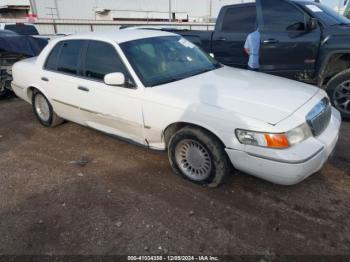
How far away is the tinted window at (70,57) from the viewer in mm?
4219

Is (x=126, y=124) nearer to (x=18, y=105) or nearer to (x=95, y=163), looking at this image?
(x=95, y=163)

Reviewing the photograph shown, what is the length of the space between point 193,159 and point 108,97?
134cm

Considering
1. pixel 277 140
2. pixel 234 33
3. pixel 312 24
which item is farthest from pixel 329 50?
pixel 277 140

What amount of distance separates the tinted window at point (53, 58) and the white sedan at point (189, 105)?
0.05 ft

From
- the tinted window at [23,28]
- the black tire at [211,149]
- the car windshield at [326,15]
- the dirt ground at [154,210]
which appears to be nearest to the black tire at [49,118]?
the dirt ground at [154,210]

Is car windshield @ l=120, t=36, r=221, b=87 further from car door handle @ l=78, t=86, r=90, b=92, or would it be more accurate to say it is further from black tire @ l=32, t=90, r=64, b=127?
black tire @ l=32, t=90, r=64, b=127

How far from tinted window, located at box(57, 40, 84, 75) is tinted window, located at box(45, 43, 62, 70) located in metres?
0.10

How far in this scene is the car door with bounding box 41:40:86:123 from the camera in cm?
420

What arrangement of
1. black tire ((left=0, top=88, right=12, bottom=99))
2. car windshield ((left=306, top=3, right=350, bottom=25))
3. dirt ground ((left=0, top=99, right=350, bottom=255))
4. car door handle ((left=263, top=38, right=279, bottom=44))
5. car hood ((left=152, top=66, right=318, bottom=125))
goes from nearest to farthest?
dirt ground ((left=0, top=99, right=350, bottom=255)), car hood ((left=152, top=66, right=318, bottom=125)), car windshield ((left=306, top=3, right=350, bottom=25)), car door handle ((left=263, top=38, right=279, bottom=44)), black tire ((left=0, top=88, right=12, bottom=99))

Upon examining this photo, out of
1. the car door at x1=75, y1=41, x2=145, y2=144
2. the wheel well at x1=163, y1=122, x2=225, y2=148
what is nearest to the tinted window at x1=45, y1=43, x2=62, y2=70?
the car door at x1=75, y1=41, x2=145, y2=144

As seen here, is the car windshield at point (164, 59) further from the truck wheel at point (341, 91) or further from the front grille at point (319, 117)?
the truck wheel at point (341, 91)

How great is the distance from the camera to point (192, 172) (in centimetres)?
345

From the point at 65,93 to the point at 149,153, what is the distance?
1.51 metres

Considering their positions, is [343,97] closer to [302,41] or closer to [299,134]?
[302,41]
